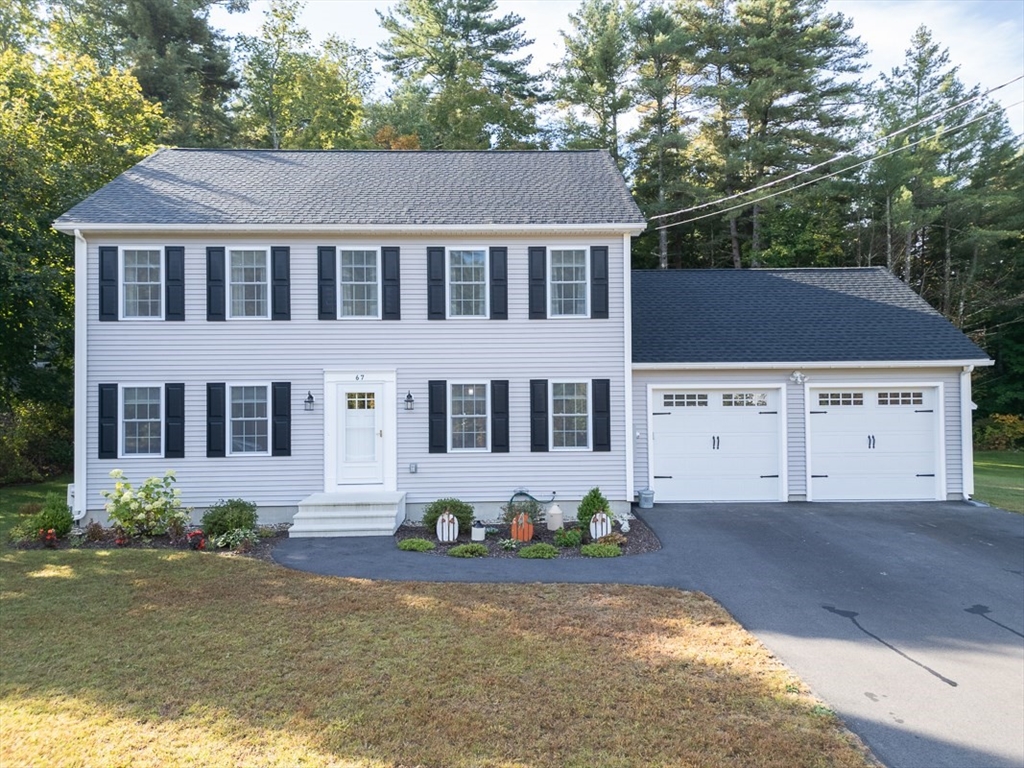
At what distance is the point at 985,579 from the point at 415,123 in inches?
933

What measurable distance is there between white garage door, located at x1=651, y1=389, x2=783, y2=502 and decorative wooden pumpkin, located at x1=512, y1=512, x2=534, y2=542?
3.46 m

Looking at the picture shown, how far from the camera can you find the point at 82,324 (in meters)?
10.4

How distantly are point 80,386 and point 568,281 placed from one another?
8757 millimetres

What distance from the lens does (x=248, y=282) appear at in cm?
1078

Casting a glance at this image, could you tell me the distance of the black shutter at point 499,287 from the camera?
10.9m

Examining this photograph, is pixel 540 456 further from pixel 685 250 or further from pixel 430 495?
pixel 685 250

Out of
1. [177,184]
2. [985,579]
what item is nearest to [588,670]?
[985,579]

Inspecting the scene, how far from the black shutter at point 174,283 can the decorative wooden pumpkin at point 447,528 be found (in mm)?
5915

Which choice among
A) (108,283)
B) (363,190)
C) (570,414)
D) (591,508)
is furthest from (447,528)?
(108,283)

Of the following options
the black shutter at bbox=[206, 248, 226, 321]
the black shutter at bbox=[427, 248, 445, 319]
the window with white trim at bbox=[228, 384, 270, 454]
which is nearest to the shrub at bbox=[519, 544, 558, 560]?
the black shutter at bbox=[427, 248, 445, 319]

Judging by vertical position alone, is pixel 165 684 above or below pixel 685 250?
below

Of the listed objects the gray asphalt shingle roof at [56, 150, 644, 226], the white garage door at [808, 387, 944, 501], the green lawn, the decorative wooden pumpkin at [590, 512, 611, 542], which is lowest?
the green lawn

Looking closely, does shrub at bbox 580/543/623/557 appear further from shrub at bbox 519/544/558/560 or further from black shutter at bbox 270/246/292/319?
black shutter at bbox 270/246/292/319

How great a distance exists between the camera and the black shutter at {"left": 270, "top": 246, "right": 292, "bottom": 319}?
10742 millimetres
